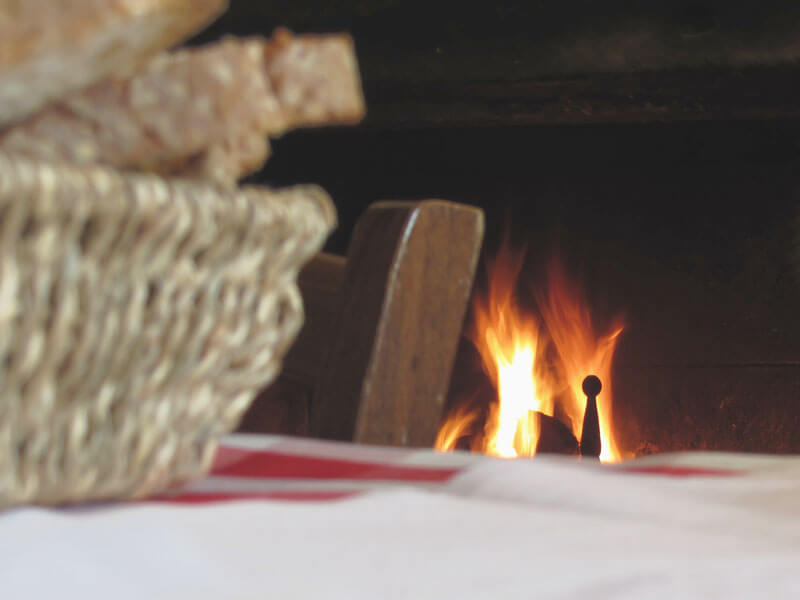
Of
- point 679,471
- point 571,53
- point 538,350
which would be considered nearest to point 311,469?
point 679,471

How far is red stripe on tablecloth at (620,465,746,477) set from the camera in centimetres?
54

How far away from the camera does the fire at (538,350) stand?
91.4 inches

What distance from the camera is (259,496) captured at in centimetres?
43

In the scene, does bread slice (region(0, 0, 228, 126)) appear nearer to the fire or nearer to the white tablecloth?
the white tablecloth

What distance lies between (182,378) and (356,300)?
342mm

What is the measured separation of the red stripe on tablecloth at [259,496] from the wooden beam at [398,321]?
231mm

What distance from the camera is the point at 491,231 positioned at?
2.39 m

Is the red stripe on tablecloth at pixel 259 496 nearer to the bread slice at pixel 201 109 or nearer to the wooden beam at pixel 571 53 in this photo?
the bread slice at pixel 201 109

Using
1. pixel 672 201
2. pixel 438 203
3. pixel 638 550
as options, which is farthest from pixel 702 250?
pixel 638 550

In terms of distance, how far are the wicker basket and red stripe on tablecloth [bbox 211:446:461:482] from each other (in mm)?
138

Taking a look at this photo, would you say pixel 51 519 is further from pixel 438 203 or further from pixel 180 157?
pixel 438 203

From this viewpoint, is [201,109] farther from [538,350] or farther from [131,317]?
[538,350]

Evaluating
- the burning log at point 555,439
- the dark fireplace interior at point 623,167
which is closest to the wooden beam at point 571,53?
the dark fireplace interior at point 623,167

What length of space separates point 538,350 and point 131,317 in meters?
2.11
